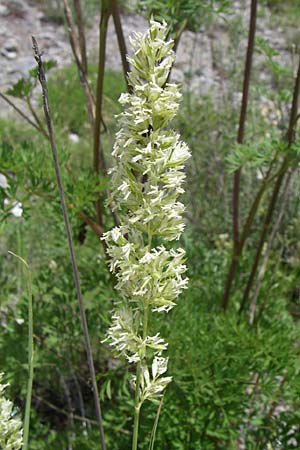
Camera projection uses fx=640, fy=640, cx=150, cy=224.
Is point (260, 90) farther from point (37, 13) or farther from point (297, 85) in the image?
point (37, 13)

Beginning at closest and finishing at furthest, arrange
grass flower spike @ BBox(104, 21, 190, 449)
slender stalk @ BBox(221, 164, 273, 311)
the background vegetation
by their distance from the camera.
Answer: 1. grass flower spike @ BBox(104, 21, 190, 449)
2. the background vegetation
3. slender stalk @ BBox(221, 164, 273, 311)

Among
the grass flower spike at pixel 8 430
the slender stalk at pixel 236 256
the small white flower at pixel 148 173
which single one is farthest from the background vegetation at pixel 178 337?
the small white flower at pixel 148 173

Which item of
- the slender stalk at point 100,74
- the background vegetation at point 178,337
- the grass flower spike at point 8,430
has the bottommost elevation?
the background vegetation at point 178,337

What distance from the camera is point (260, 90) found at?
7.77ft

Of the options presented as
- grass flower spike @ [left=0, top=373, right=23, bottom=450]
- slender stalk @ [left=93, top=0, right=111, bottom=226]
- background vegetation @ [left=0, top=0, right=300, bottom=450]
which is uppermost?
slender stalk @ [left=93, top=0, right=111, bottom=226]

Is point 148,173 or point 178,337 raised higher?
point 148,173

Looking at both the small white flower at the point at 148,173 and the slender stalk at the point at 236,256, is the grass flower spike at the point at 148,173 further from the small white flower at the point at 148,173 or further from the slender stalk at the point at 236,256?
the slender stalk at the point at 236,256

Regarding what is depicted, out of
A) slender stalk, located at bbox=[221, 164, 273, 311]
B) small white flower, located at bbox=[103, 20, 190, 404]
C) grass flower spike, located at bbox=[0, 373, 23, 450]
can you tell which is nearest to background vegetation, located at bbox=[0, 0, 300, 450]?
slender stalk, located at bbox=[221, 164, 273, 311]

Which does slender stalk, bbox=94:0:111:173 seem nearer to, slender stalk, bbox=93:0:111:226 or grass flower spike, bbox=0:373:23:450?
slender stalk, bbox=93:0:111:226

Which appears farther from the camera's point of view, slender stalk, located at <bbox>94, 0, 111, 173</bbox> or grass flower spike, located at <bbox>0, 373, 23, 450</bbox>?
slender stalk, located at <bbox>94, 0, 111, 173</bbox>

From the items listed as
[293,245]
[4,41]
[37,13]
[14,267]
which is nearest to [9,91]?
[14,267]

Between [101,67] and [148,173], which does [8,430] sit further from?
[101,67]

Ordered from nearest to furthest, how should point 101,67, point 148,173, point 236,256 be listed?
point 148,173 < point 101,67 < point 236,256

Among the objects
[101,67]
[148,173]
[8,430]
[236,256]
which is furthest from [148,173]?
[236,256]
